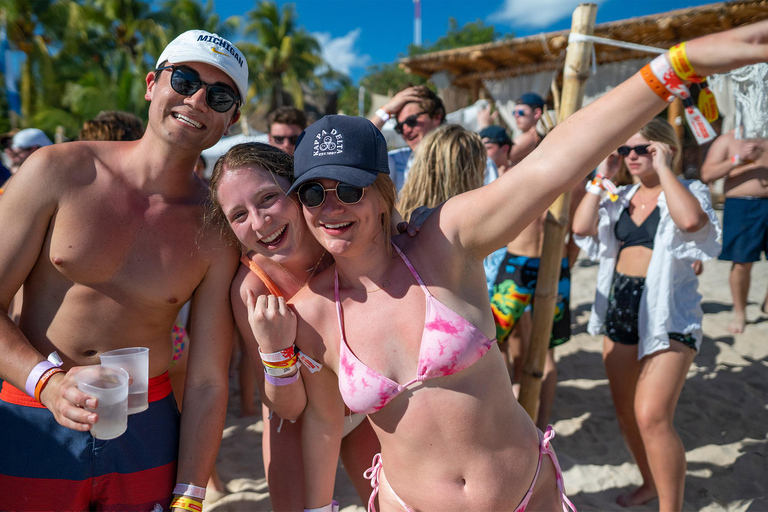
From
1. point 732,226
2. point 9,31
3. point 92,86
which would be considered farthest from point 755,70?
point 9,31

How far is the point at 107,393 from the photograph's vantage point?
1.49 meters

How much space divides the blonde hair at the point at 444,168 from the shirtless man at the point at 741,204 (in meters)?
4.17

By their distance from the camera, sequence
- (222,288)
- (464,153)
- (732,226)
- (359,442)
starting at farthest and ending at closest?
(732,226), (464,153), (359,442), (222,288)

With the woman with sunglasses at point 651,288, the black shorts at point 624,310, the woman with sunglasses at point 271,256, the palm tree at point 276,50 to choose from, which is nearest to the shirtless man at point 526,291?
the woman with sunglasses at point 651,288

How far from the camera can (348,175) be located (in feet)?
5.19

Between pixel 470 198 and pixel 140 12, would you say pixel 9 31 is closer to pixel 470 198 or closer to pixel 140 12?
pixel 140 12

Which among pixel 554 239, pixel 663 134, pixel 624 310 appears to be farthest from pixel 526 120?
pixel 554 239

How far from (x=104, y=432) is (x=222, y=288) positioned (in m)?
0.67

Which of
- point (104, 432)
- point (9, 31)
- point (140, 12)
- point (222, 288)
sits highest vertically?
point (140, 12)

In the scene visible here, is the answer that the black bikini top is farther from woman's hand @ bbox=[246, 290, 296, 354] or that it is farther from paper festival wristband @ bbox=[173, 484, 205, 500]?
paper festival wristband @ bbox=[173, 484, 205, 500]

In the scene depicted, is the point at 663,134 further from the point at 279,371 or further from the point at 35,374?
the point at 35,374

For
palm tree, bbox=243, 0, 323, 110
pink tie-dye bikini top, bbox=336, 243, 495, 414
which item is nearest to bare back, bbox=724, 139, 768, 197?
pink tie-dye bikini top, bbox=336, 243, 495, 414

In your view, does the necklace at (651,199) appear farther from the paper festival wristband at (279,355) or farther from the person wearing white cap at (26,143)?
the person wearing white cap at (26,143)

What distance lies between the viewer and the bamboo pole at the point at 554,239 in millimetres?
2678
